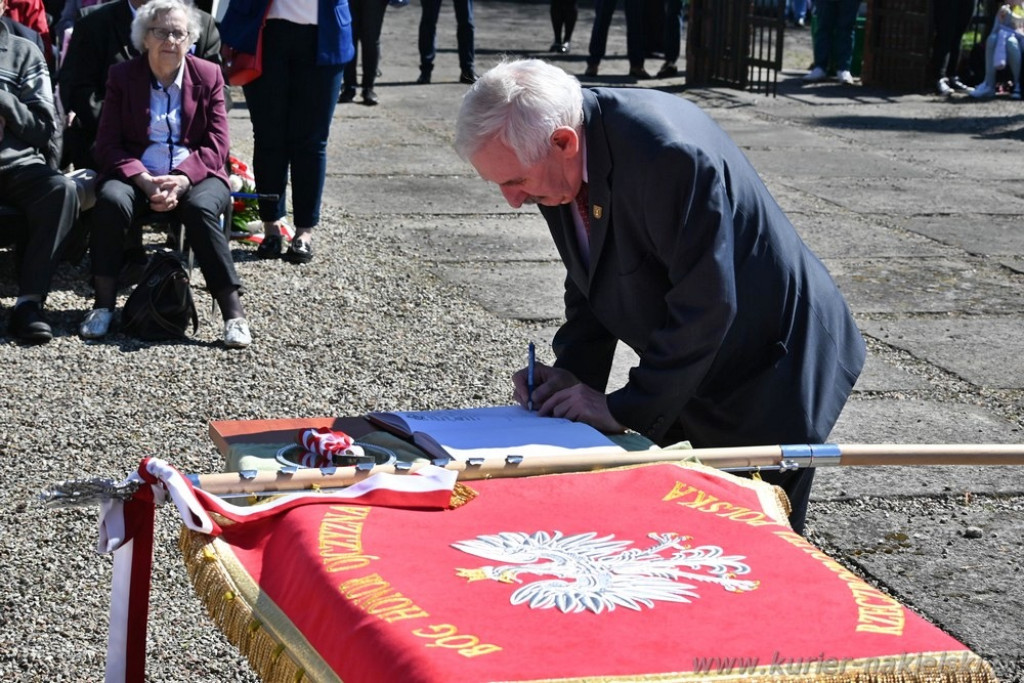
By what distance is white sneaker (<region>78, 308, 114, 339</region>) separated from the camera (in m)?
6.32

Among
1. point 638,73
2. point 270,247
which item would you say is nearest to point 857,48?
point 638,73

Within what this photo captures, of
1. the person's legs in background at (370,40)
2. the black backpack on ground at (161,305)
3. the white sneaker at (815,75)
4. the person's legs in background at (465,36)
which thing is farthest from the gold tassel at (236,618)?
the white sneaker at (815,75)

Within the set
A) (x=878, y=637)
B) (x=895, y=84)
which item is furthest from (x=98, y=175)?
(x=895, y=84)

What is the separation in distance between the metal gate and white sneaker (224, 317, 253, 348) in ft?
32.2

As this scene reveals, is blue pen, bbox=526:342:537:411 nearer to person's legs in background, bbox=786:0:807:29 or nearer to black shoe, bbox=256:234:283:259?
black shoe, bbox=256:234:283:259

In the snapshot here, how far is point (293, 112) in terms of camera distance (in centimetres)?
761

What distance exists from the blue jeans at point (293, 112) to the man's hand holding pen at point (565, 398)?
4587mm

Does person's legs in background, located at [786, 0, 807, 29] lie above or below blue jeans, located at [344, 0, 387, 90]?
below

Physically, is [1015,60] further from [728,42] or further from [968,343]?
[968,343]

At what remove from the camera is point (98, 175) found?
22.5ft

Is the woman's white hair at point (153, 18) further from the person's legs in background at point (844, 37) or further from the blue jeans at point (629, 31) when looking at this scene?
the person's legs in background at point (844, 37)

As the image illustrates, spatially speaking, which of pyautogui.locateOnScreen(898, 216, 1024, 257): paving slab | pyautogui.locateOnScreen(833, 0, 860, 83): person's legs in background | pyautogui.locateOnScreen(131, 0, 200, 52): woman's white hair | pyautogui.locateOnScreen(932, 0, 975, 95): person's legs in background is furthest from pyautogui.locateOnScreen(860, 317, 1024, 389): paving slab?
pyautogui.locateOnScreen(833, 0, 860, 83): person's legs in background

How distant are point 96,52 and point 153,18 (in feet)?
2.72

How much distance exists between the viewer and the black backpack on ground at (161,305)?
20.8 ft
